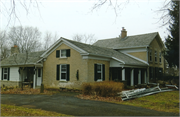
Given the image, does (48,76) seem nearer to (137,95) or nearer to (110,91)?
→ (110,91)

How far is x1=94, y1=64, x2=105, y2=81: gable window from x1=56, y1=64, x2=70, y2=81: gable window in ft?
9.43

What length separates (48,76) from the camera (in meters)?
18.5

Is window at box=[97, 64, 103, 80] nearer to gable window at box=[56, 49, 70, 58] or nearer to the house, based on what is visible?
the house

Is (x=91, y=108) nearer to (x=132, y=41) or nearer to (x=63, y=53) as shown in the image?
(x=63, y=53)

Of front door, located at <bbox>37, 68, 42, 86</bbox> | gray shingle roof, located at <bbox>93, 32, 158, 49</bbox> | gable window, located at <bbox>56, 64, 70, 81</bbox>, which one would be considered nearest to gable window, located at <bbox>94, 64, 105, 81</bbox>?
gable window, located at <bbox>56, 64, 70, 81</bbox>

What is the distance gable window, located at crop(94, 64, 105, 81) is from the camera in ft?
53.9

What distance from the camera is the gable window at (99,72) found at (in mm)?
16422

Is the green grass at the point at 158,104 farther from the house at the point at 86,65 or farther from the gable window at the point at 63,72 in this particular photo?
the gable window at the point at 63,72

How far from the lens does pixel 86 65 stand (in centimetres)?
1567

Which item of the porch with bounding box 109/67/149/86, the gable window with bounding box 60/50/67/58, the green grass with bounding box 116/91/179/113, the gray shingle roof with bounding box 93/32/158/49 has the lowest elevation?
the green grass with bounding box 116/91/179/113

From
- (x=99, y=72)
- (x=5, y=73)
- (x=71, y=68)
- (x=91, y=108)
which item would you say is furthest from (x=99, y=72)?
(x=5, y=73)

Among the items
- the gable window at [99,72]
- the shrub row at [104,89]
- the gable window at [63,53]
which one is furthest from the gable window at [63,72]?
the shrub row at [104,89]

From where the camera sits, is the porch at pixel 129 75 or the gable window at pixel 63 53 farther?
the porch at pixel 129 75

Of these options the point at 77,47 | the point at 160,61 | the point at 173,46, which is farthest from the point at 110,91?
the point at 160,61
